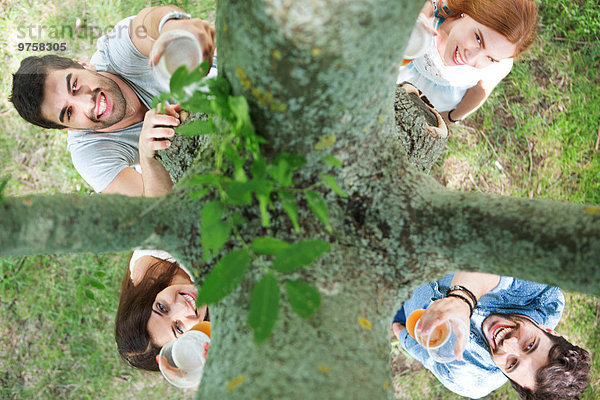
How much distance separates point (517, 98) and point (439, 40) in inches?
65.8

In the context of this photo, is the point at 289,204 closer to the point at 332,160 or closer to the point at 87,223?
the point at 332,160

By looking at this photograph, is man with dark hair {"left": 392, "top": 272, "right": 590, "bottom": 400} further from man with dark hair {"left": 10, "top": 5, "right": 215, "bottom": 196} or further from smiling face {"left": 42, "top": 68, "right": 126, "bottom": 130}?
smiling face {"left": 42, "top": 68, "right": 126, "bottom": 130}

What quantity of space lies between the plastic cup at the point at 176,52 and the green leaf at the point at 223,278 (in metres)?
0.79

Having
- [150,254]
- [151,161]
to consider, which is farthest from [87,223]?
[150,254]

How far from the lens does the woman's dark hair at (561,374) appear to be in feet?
8.52

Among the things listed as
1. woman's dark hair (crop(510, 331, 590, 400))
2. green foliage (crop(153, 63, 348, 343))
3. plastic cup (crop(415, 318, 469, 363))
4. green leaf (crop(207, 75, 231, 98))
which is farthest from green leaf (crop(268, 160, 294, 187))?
woman's dark hair (crop(510, 331, 590, 400))

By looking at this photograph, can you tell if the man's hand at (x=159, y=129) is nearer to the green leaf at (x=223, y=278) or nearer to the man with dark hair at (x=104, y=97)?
the man with dark hair at (x=104, y=97)

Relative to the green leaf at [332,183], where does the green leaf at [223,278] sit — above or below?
below

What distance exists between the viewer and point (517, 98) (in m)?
4.02

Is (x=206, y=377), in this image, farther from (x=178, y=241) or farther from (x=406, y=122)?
(x=406, y=122)

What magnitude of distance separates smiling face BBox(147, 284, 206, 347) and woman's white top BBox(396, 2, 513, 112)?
78.1 inches

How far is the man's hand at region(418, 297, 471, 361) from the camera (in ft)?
7.23

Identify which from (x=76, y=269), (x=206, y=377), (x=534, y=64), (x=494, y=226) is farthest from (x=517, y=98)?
(x=76, y=269)

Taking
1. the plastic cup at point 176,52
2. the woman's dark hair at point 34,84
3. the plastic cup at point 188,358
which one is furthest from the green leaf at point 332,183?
the woman's dark hair at point 34,84
